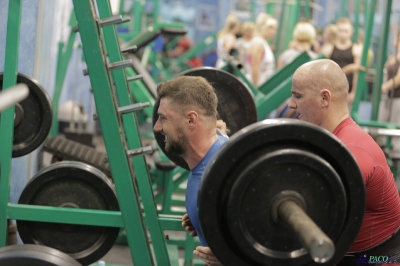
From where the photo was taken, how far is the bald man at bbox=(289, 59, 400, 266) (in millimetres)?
2248

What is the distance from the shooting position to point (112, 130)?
7.84 ft

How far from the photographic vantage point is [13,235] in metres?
3.29

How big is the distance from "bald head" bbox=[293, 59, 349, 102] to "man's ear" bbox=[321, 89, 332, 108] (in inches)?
0.5

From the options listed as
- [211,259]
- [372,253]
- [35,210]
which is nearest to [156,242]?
[35,210]

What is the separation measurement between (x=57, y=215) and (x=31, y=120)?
0.54 metres

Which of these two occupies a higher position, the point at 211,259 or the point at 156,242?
the point at 211,259

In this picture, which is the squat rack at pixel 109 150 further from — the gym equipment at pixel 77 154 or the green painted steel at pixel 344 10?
the green painted steel at pixel 344 10

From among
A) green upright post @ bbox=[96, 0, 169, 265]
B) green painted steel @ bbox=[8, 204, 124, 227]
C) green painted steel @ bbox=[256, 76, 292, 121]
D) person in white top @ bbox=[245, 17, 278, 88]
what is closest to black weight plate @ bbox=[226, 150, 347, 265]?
green upright post @ bbox=[96, 0, 169, 265]

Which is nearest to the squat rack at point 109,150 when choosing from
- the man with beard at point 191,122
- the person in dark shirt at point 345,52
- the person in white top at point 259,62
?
the man with beard at point 191,122

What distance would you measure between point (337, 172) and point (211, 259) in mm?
539

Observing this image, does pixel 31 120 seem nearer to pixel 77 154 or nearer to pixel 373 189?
pixel 77 154

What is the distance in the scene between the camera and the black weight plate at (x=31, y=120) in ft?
10.1

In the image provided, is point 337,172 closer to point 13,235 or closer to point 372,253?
point 372,253

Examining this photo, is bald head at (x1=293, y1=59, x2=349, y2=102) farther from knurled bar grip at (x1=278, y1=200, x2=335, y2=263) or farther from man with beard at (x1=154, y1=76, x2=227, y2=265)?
knurled bar grip at (x1=278, y1=200, x2=335, y2=263)
